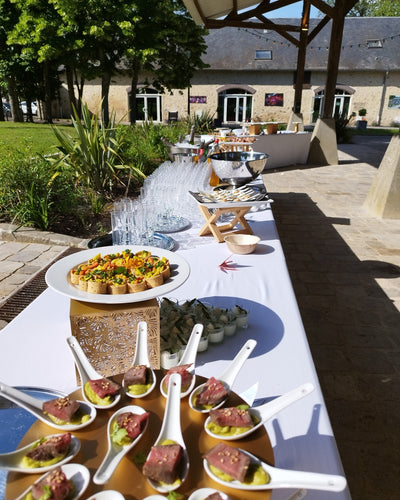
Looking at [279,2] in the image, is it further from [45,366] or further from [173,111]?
[173,111]

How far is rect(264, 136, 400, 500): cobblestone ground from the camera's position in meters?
1.69

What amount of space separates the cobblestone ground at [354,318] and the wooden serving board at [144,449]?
1070mm

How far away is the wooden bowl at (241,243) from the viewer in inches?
78.9

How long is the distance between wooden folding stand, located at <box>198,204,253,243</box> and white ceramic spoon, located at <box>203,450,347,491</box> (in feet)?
5.25

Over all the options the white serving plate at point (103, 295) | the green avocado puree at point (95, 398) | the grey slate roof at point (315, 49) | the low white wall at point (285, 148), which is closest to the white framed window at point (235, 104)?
the grey slate roof at point (315, 49)

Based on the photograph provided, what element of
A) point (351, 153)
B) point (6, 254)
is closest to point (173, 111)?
point (351, 153)

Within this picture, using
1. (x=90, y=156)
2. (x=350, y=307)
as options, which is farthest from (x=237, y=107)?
(x=350, y=307)

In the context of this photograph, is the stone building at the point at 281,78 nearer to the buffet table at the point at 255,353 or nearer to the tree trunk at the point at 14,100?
the tree trunk at the point at 14,100

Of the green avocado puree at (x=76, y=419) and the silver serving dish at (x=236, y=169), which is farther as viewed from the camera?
the silver serving dish at (x=236, y=169)

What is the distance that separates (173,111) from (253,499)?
24831 millimetres

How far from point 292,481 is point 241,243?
1.52 m

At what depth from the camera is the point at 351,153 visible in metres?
11.5

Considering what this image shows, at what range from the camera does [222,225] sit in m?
2.46

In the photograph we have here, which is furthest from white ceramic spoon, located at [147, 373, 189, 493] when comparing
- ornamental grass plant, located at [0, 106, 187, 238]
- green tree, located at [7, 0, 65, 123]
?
green tree, located at [7, 0, 65, 123]
